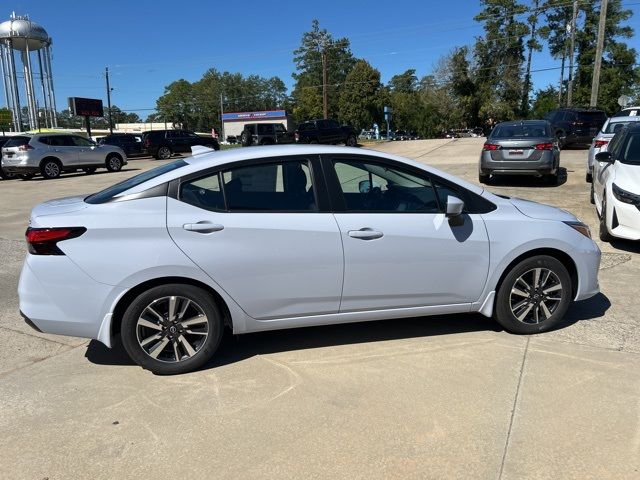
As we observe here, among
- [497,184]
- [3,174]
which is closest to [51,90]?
[3,174]

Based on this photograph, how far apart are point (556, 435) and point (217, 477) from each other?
6.27 feet

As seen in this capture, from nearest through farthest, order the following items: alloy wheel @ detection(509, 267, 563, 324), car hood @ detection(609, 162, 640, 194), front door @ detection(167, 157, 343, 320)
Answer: front door @ detection(167, 157, 343, 320), alloy wheel @ detection(509, 267, 563, 324), car hood @ detection(609, 162, 640, 194)

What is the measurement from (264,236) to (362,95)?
3140 inches

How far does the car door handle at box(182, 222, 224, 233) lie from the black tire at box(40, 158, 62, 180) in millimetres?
19970

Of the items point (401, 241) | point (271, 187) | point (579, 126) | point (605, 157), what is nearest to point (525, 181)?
point (605, 157)

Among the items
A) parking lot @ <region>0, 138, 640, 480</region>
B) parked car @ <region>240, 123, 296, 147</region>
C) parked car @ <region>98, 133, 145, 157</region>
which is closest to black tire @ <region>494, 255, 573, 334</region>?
parking lot @ <region>0, 138, 640, 480</region>

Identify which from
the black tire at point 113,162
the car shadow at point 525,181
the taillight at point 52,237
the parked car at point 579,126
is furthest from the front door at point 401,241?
the black tire at point 113,162

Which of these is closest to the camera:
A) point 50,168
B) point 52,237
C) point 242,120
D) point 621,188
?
point 52,237

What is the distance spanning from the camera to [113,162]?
914 inches

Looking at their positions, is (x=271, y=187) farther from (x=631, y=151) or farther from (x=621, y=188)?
(x=631, y=151)

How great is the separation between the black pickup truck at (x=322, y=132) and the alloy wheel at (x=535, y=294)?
2624cm

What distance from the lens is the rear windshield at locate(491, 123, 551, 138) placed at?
12625 millimetres

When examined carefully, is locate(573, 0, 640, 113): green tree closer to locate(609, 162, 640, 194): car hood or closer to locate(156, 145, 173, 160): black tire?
locate(156, 145, 173, 160): black tire

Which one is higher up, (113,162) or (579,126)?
(579,126)
